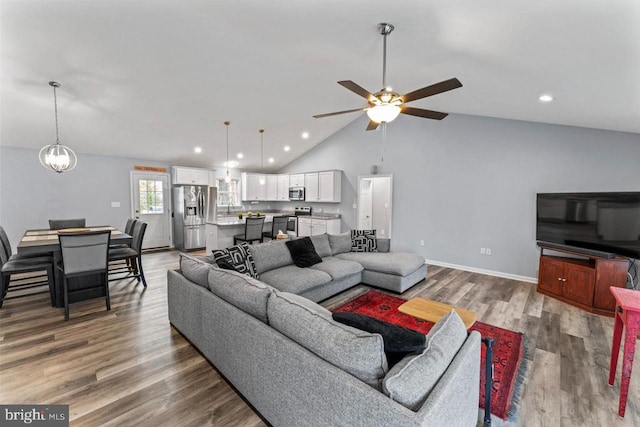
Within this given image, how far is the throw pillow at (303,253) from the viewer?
3.87 m

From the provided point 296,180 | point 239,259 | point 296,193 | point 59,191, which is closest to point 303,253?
point 239,259

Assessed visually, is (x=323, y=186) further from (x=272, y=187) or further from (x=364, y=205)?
(x=272, y=187)

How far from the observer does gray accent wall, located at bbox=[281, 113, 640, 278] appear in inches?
166

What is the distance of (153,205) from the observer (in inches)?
277

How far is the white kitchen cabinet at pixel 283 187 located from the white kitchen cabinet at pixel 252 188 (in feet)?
1.58

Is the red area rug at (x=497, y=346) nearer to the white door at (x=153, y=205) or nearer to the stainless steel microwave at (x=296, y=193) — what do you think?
the stainless steel microwave at (x=296, y=193)

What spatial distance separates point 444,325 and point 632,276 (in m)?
4.28

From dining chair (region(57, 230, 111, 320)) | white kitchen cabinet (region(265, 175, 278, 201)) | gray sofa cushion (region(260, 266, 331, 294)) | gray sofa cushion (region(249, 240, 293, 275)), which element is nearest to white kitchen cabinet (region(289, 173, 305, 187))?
white kitchen cabinet (region(265, 175, 278, 201))

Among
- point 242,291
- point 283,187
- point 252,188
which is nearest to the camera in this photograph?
point 242,291

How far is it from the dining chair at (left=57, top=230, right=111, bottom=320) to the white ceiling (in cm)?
203

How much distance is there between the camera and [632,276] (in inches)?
153

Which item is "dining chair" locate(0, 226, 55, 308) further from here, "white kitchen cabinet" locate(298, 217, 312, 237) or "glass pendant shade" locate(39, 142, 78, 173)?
"white kitchen cabinet" locate(298, 217, 312, 237)

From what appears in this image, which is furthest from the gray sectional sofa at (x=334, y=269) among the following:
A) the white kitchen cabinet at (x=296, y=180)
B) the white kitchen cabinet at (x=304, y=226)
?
the white kitchen cabinet at (x=296, y=180)

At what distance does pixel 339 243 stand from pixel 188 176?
476cm
